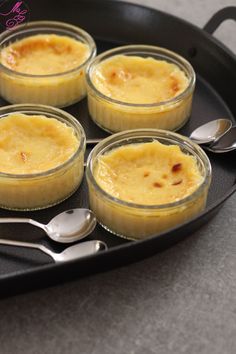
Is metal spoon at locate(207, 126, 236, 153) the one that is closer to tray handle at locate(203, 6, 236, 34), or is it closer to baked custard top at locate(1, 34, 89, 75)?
tray handle at locate(203, 6, 236, 34)

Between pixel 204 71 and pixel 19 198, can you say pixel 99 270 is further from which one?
pixel 204 71

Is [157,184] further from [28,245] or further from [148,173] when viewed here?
[28,245]

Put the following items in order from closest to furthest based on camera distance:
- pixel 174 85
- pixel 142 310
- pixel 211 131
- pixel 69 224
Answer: pixel 142 310 → pixel 69 224 → pixel 211 131 → pixel 174 85

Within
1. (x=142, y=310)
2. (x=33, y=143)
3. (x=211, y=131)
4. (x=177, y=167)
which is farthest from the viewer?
(x=211, y=131)

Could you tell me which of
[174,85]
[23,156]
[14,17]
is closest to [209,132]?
[174,85]

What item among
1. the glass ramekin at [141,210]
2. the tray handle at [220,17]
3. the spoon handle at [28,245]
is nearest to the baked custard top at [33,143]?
the glass ramekin at [141,210]

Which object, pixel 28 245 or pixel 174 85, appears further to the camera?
pixel 174 85

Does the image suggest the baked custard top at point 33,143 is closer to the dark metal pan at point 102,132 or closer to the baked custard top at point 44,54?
the dark metal pan at point 102,132

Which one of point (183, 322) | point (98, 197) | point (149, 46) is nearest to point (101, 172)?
point (98, 197)
